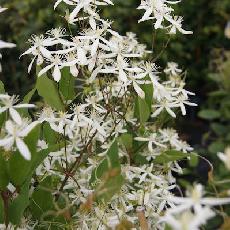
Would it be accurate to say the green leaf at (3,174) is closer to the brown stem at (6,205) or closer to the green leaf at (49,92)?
the brown stem at (6,205)

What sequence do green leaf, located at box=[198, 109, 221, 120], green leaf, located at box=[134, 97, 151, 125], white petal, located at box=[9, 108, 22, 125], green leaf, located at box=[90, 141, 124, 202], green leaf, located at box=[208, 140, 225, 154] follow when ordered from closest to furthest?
green leaf, located at box=[90, 141, 124, 202] < white petal, located at box=[9, 108, 22, 125] < green leaf, located at box=[134, 97, 151, 125] < green leaf, located at box=[208, 140, 225, 154] < green leaf, located at box=[198, 109, 221, 120]

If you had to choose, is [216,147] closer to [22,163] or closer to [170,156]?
[170,156]

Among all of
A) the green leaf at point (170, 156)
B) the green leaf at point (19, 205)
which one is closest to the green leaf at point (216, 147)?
the green leaf at point (170, 156)

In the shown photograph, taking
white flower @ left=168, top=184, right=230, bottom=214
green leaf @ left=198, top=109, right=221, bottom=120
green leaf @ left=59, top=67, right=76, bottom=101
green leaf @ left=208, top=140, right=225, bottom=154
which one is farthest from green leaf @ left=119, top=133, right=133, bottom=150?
green leaf @ left=198, top=109, right=221, bottom=120

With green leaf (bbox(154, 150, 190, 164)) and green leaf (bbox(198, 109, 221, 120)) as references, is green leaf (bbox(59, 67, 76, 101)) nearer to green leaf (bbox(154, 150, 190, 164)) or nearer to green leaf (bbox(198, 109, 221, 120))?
green leaf (bbox(154, 150, 190, 164))

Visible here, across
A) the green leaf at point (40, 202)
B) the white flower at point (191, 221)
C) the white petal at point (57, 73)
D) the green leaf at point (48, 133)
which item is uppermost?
the white flower at point (191, 221)

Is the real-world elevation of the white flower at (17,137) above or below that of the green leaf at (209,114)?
above
